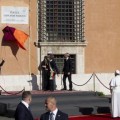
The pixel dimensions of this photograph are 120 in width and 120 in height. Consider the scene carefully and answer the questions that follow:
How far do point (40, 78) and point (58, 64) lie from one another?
1411 mm

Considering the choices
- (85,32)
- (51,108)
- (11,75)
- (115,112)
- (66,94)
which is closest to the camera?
(51,108)

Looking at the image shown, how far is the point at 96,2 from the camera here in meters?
25.0

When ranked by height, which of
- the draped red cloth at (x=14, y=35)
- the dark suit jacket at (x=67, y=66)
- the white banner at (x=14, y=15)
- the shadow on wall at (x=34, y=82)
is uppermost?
the white banner at (x=14, y=15)

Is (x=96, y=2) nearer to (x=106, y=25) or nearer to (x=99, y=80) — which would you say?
(x=106, y=25)

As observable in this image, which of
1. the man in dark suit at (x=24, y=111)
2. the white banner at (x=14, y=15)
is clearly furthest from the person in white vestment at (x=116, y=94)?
the white banner at (x=14, y=15)

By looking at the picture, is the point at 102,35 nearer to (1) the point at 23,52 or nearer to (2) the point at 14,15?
(1) the point at 23,52

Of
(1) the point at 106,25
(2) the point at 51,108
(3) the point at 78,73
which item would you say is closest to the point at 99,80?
(3) the point at 78,73

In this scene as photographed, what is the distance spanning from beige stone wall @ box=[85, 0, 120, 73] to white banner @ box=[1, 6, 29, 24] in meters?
3.07

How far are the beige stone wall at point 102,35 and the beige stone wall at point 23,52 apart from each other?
2.55 m

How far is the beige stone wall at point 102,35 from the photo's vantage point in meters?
24.9

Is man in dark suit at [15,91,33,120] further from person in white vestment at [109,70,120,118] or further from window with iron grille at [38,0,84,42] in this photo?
window with iron grille at [38,0,84,42]

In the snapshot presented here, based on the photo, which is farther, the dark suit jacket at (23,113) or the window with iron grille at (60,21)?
the window with iron grille at (60,21)

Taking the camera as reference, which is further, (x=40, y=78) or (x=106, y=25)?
(x=106, y=25)

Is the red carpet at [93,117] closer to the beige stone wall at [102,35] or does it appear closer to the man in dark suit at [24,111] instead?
the man in dark suit at [24,111]
